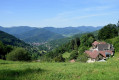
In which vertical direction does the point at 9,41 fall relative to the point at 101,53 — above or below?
above

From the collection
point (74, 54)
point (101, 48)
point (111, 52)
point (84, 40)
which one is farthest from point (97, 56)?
point (84, 40)

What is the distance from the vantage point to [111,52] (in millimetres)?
46781

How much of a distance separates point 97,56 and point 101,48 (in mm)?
16091

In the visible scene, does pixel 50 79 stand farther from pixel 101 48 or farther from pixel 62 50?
pixel 62 50

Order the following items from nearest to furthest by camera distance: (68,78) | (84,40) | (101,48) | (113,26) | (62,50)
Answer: (68,78), (101,48), (113,26), (84,40), (62,50)

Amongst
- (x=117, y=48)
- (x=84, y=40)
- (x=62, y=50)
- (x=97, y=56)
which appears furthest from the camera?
(x=62, y=50)

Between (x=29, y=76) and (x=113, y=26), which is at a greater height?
(x=113, y=26)

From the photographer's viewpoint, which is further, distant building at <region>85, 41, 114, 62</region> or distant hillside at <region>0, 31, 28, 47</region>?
distant hillside at <region>0, 31, 28, 47</region>

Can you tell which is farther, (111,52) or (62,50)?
(62,50)

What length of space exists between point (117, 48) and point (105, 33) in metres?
19.2

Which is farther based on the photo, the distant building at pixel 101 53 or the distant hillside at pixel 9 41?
the distant hillside at pixel 9 41

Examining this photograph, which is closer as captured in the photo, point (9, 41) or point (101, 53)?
point (101, 53)

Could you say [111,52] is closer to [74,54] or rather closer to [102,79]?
[74,54]

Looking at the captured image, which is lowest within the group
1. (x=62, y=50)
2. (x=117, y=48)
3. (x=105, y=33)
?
(x=62, y=50)
